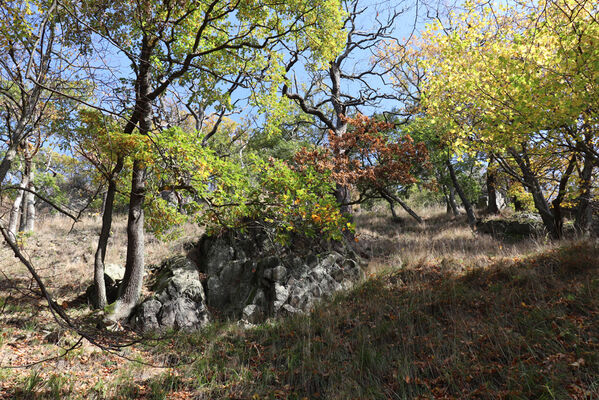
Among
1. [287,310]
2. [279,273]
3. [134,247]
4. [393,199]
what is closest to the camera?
[287,310]

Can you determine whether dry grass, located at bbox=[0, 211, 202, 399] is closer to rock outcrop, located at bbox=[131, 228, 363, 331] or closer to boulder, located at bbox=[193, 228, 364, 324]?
rock outcrop, located at bbox=[131, 228, 363, 331]

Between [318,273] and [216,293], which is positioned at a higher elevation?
[318,273]

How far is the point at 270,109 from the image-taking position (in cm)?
716

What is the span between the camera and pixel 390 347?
4594 mm

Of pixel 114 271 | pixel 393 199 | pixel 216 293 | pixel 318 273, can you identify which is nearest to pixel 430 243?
pixel 393 199

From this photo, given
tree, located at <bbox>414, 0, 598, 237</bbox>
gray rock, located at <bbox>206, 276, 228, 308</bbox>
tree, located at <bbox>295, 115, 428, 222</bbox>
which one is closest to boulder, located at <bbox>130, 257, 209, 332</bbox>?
gray rock, located at <bbox>206, 276, 228, 308</bbox>

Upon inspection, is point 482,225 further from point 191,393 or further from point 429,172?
point 191,393

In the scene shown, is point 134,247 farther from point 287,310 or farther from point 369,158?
point 369,158

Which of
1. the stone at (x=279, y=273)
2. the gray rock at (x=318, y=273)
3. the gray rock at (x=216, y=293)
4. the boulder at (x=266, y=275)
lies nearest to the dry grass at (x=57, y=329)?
the boulder at (x=266, y=275)

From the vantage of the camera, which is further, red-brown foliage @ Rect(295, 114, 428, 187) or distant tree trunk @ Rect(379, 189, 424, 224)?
distant tree trunk @ Rect(379, 189, 424, 224)

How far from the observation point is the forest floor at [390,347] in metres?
3.55

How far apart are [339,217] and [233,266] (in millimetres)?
4023

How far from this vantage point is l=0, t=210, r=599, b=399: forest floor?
355 cm

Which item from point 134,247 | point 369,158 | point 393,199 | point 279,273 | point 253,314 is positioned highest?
point 369,158
